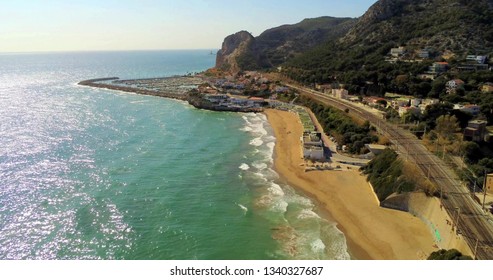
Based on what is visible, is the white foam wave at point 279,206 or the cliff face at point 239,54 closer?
the white foam wave at point 279,206

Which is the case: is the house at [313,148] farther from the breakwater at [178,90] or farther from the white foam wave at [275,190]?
the breakwater at [178,90]

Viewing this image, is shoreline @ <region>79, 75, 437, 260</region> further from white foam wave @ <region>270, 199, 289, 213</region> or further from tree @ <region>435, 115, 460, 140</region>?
tree @ <region>435, 115, 460, 140</region>

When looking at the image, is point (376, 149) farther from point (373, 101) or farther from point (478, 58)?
point (478, 58)

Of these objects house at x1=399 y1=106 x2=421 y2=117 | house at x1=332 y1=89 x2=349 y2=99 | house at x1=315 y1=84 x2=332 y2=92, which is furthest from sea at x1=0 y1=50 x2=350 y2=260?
house at x1=315 y1=84 x2=332 y2=92

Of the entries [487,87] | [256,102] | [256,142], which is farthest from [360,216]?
[256,102]

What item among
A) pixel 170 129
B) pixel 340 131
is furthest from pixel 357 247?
pixel 170 129

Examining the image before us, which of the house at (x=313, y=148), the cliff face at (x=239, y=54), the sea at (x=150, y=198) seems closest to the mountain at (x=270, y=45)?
the cliff face at (x=239, y=54)
